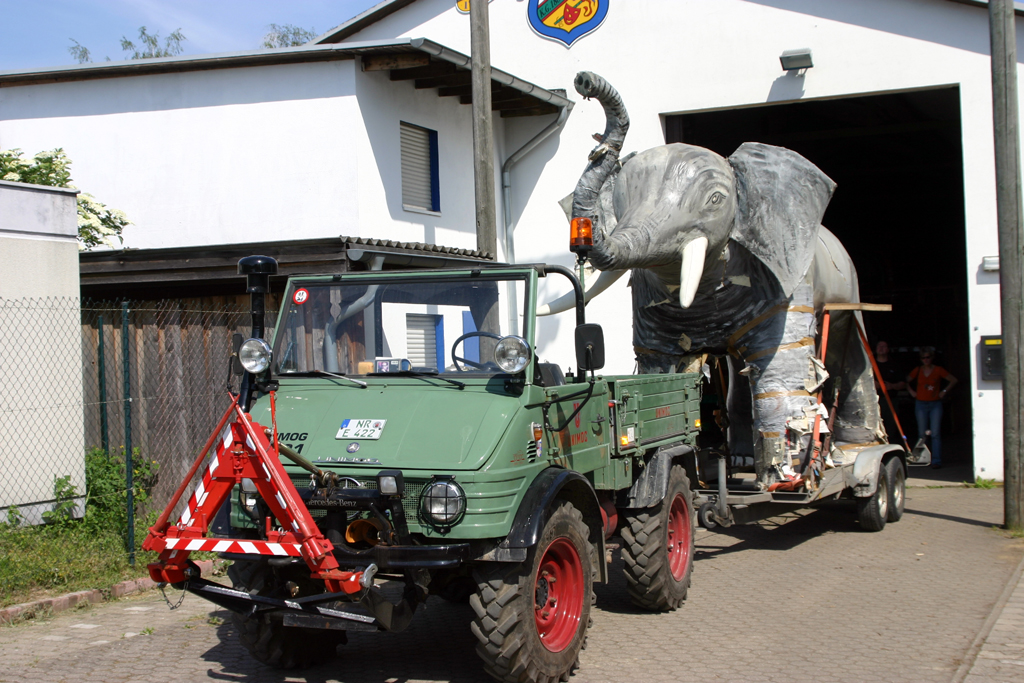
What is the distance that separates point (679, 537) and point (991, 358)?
7.24 meters

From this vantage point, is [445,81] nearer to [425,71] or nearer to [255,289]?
[425,71]

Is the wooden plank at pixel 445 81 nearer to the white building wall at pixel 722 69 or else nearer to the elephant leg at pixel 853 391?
the white building wall at pixel 722 69

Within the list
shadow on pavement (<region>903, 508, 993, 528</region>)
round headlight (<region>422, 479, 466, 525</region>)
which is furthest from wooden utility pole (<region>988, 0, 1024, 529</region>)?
round headlight (<region>422, 479, 466, 525</region>)

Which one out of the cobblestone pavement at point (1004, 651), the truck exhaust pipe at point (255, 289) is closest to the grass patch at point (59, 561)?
the truck exhaust pipe at point (255, 289)

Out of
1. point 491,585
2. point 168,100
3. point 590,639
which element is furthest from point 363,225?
point 491,585

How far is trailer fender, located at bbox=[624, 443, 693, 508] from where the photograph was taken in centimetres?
665

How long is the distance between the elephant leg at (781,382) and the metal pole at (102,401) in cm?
567

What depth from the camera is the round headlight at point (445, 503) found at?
475 centimetres

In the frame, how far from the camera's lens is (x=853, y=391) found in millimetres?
10883

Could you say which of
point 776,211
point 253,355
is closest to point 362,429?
point 253,355

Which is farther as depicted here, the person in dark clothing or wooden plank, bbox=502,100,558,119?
the person in dark clothing

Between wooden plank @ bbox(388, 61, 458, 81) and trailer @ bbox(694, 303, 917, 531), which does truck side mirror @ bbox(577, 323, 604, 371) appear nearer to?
trailer @ bbox(694, 303, 917, 531)

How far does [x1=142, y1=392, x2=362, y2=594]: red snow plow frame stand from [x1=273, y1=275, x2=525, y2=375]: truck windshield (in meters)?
1.10

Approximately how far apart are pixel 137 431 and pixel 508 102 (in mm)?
7684
